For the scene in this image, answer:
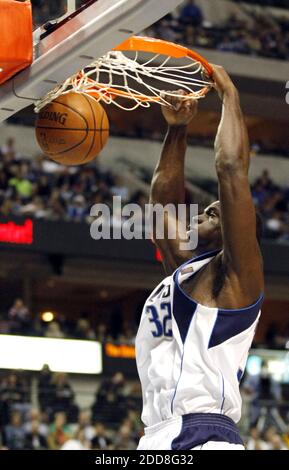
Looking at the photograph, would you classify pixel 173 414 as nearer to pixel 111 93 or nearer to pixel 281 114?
pixel 111 93

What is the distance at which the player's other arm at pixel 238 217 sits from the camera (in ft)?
14.5

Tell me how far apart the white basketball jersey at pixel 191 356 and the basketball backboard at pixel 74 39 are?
46.9 inches

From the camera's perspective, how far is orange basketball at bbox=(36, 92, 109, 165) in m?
5.42

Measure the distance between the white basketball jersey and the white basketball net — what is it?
1.31 metres

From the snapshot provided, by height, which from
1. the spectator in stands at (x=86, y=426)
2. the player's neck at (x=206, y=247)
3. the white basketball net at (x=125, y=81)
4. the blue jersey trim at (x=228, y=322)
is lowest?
the spectator in stands at (x=86, y=426)

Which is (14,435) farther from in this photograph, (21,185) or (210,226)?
(210,226)

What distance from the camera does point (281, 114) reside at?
23.5m

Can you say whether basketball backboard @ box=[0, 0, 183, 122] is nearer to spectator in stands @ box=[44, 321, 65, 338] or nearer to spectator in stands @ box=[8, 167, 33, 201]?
spectator in stands @ box=[44, 321, 65, 338]

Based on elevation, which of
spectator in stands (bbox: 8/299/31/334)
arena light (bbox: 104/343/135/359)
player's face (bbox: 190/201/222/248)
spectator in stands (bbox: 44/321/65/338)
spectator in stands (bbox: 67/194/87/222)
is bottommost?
arena light (bbox: 104/343/135/359)

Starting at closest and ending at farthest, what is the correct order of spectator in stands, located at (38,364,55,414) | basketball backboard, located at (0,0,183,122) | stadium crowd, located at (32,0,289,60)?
basketball backboard, located at (0,0,183,122), spectator in stands, located at (38,364,55,414), stadium crowd, located at (32,0,289,60)

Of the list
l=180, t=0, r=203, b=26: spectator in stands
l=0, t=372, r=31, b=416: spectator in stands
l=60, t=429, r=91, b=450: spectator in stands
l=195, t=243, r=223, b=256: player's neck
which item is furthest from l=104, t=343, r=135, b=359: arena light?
l=195, t=243, r=223, b=256: player's neck

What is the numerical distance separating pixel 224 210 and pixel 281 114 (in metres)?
19.5

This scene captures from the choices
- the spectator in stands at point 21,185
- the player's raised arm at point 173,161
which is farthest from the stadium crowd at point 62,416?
the player's raised arm at point 173,161

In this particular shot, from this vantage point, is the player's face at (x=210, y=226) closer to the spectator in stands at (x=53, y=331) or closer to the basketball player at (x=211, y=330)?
the basketball player at (x=211, y=330)
